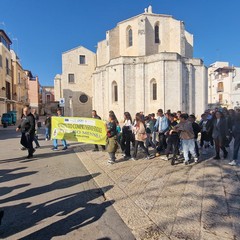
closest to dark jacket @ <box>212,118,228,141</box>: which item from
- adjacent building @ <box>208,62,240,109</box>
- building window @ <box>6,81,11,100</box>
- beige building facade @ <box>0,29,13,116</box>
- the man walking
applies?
the man walking

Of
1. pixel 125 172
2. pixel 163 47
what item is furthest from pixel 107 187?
pixel 163 47

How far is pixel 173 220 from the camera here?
131 inches

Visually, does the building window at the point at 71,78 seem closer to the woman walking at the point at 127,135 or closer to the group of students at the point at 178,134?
the group of students at the point at 178,134

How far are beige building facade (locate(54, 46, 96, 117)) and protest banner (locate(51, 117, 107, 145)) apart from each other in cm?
3170

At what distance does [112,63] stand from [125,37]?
6498 mm

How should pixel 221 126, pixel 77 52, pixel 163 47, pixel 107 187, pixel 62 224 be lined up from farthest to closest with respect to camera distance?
1. pixel 77 52
2. pixel 163 47
3. pixel 221 126
4. pixel 107 187
5. pixel 62 224

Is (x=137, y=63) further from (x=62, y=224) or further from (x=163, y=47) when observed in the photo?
(x=62, y=224)

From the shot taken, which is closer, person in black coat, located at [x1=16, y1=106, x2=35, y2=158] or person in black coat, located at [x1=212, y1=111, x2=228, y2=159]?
person in black coat, located at [x1=212, y1=111, x2=228, y2=159]

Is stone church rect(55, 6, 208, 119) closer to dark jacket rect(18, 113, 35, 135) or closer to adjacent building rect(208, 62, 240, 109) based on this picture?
dark jacket rect(18, 113, 35, 135)

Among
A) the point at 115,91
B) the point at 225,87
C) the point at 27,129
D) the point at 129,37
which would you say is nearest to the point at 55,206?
the point at 27,129

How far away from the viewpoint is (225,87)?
183 feet

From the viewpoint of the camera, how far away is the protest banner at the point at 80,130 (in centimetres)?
792

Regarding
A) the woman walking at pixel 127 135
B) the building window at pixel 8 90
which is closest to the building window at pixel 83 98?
the building window at pixel 8 90

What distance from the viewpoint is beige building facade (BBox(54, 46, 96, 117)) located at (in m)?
40.0
